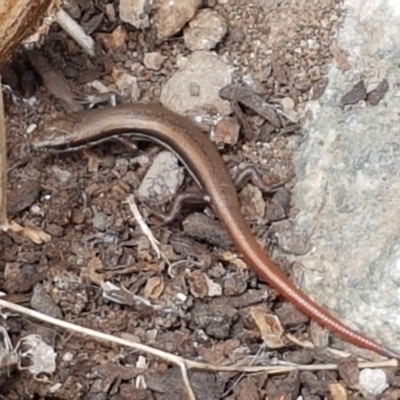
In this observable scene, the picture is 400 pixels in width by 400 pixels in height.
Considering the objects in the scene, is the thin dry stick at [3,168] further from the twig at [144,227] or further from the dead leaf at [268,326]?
the dead leaf at [268,326]

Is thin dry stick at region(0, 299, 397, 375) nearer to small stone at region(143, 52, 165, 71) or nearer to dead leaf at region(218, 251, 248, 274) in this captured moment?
dead leaf at region(218, 251, 248, 274)

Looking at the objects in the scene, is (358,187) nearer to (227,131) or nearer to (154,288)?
(227,131)

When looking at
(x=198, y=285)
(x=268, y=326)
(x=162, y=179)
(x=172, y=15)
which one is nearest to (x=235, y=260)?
(x=198, y=285)

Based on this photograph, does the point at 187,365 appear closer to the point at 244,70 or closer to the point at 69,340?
the point at 69,340

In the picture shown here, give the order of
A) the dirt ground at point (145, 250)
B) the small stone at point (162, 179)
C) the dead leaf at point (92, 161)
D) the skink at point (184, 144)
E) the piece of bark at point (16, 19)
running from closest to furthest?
the piece of bark at point (16, 19), the dirt ground at point (145, 250), the skink at point (184, 144), the small stone at point (162, 179), the dead leaf at point (92, 161)

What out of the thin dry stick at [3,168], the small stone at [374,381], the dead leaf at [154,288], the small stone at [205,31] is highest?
the small stone at [205,31]

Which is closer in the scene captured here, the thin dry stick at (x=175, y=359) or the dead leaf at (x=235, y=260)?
the thin dry stick at (x=175, y=359)

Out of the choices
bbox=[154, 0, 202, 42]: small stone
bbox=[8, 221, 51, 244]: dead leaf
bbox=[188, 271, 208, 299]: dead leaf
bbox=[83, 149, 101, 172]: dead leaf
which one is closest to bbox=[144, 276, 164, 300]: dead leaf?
bbox=[188, 271, 208, 299]: dead leaf

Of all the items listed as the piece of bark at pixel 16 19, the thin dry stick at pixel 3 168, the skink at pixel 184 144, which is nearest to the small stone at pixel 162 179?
the skink at pixel 184 144
